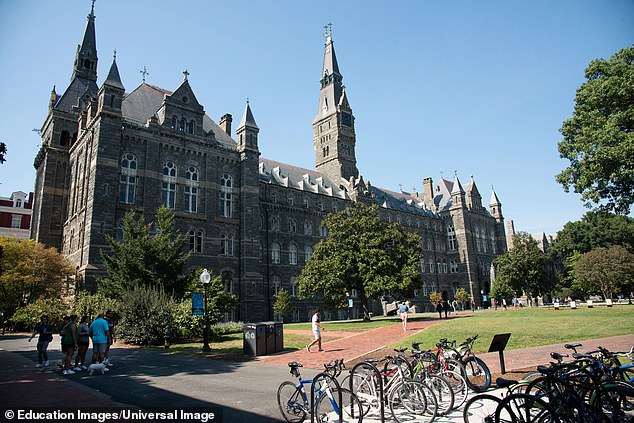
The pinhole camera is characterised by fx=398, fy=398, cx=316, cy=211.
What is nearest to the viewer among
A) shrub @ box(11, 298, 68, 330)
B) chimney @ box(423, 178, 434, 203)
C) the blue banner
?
the blue banner

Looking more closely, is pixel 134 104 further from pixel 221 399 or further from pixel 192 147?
pixel 221 399

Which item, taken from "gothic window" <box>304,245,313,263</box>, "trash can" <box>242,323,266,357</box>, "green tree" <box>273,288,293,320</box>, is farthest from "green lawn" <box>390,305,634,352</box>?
"gothic window" <box>304,245,313,263</box>

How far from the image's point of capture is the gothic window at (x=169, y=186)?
36281mm

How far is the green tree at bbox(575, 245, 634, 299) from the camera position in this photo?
4831 cm

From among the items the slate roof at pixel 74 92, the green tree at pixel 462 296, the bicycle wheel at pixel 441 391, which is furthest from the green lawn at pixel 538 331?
the slate roof at pixel 74 92

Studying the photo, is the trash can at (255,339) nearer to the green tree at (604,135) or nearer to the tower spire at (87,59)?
the green tree at (604,135)

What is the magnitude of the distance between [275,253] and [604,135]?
3467 centimetres

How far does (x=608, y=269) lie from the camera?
48875 millimetres

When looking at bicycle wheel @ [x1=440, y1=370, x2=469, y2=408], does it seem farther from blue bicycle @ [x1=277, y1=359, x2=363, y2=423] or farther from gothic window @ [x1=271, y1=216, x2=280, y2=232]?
gothic window @ [x1=271, y1=216, x2=280, y2=232]

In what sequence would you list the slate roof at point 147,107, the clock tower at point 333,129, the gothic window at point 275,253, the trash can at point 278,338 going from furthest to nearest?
the clock tower at point 333,129
the gothic window at point 275,253
the slate roof at point 147,107
the trash can at point 278,338

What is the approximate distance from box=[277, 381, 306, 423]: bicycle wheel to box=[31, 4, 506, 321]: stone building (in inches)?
1075

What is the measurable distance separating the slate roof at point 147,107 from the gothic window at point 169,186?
475 cm

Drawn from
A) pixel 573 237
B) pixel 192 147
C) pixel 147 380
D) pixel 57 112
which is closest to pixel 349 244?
pixel 192 147

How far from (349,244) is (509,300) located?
4966cm
